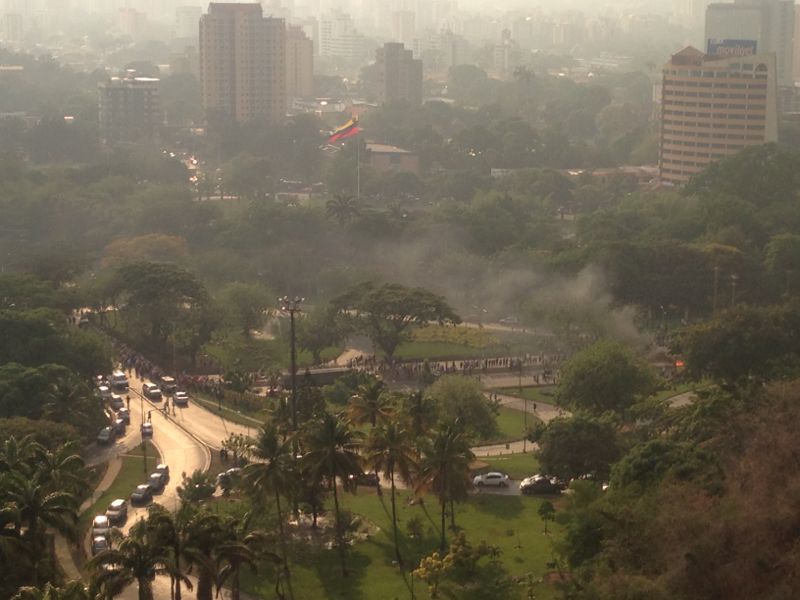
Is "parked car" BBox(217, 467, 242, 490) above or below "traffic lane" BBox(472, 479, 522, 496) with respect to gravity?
above

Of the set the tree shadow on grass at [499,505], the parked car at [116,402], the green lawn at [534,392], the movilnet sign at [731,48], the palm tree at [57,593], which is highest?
the movilnet sign at [731,48]

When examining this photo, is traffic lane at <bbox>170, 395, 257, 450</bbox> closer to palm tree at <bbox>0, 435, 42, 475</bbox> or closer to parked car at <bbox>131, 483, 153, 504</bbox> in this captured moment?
parked car at <bbox>131, 483, 153, 504</bbox>

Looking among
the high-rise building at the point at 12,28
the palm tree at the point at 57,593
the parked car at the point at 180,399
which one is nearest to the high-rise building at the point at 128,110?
the parked car at the point at 180,399

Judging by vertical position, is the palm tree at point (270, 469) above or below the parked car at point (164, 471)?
above

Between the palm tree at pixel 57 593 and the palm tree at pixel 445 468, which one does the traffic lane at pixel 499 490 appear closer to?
the palm tree at pixel 445 468

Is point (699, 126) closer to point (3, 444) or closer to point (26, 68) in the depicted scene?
point (3, 444)

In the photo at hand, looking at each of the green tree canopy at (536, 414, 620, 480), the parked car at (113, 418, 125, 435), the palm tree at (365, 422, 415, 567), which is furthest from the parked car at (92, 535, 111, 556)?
the green tree canopy at (536, 414, 620, 480)
